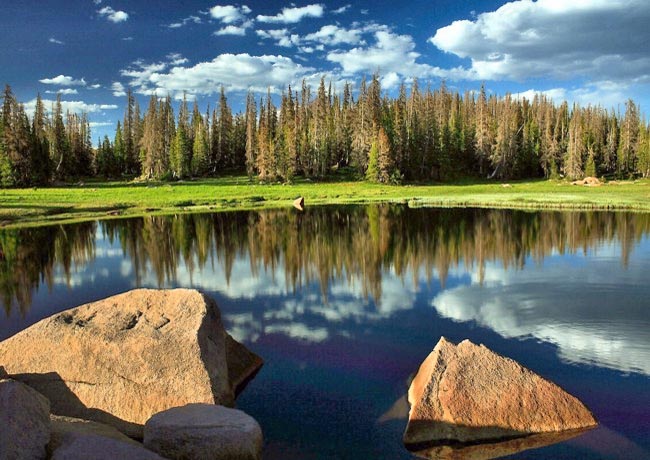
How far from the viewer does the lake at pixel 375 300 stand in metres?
11.2

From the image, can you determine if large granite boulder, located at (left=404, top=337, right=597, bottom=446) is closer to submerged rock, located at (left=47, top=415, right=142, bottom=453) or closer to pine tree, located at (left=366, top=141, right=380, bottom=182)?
submerged rock, located at (left=47, top=415, right=142, bottom=453)

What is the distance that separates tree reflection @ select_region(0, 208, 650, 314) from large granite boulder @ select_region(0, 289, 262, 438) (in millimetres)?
10656

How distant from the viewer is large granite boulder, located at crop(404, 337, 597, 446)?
9.94m

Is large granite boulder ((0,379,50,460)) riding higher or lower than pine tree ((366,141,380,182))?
lower

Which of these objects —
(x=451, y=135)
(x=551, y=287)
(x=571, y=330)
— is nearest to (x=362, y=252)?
(x=551, y=287)

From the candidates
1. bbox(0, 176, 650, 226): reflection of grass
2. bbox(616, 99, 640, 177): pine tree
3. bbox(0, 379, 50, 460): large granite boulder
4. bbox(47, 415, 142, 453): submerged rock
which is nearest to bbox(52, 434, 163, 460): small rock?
bbox(47, 415, 142, 453): submerged rock

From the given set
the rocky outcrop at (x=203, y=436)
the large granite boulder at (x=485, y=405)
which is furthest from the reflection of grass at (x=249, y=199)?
the large granite boulder at (x=485, y=405)

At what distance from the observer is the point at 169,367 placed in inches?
404

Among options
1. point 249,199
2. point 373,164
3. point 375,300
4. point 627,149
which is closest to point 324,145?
point 373,164

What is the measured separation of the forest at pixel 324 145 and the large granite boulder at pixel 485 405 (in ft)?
278

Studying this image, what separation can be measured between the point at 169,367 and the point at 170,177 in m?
99.0

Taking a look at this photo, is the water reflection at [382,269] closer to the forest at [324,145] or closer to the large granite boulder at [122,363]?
the large granite boulder at [122,363]

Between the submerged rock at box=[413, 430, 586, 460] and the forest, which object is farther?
the forest

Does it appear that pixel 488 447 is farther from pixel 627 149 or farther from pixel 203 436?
pixel 627 149
